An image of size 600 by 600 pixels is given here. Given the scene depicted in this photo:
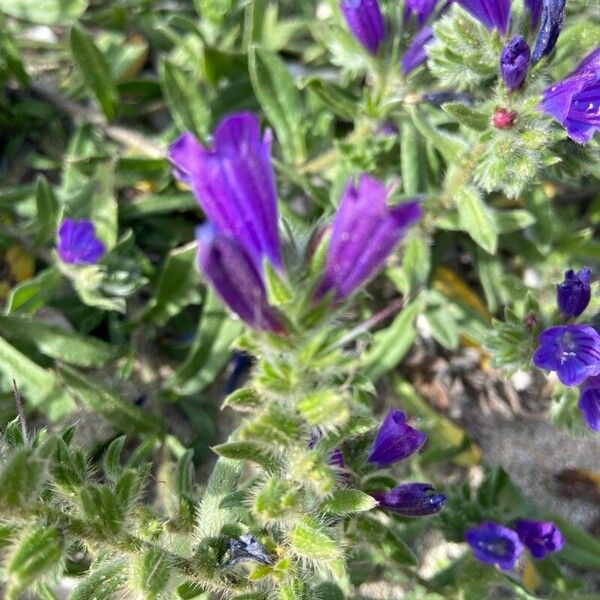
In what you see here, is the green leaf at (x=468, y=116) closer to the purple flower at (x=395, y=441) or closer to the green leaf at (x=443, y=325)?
the purple flower at (x=395, y=441)

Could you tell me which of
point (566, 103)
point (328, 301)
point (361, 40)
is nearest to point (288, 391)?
point (328, 301)

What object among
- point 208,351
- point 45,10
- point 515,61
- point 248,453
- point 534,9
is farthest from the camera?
point 45,10

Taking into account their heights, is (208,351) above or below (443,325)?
below

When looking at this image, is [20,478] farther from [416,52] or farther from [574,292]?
[416,52]

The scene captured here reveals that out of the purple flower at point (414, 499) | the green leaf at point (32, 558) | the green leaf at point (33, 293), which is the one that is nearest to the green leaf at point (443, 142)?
the purple flower at point (414, 499)

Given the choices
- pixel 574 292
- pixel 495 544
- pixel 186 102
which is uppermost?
pixel 186 102

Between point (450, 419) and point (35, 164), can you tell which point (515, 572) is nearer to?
point (450, 419)

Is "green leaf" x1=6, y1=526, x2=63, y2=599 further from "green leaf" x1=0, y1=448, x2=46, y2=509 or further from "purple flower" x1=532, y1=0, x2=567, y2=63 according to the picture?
"purple flower" x1=532, y1=0, x2=567, y2=63

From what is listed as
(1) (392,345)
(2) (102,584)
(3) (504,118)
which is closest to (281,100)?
(1) (392,345)
